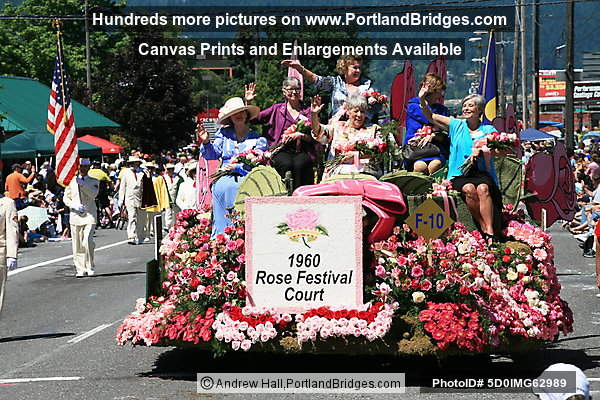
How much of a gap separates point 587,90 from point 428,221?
7753 centimetres

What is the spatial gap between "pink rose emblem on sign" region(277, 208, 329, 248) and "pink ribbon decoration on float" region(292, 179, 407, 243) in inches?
14.8

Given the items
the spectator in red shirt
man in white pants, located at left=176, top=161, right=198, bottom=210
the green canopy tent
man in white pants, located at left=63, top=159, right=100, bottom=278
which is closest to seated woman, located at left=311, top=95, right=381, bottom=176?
→ man in white pants, located at left=63, top=159, right=100, bottom=278

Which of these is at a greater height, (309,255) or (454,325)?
(309,255)

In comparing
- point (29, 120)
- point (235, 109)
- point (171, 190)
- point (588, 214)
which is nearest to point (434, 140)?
point (235, 109)

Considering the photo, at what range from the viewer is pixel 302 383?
9312 millimetres

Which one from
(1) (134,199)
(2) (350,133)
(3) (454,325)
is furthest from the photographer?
(1) (134,199)

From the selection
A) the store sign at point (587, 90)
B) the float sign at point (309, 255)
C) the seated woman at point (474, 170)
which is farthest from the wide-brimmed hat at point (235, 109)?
the store sign at point (587, 90)

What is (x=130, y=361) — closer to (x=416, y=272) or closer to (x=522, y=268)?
(x=416, y=272)

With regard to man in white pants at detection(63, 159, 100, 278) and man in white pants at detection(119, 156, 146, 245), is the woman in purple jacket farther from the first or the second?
man in white pants at detection(119, 156, 146, 245)

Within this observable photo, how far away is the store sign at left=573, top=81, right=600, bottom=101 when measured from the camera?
83.8m

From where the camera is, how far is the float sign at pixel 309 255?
9.24 m

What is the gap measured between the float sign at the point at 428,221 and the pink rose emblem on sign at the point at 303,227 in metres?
0.78

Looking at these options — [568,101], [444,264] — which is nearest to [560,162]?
[444,264]

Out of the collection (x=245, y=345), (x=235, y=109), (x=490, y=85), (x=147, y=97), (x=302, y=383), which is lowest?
(x=302, y=383)
